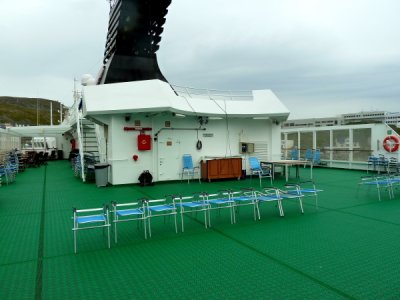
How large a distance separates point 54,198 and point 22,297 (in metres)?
5.75

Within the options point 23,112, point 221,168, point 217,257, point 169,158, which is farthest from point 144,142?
point 23,112

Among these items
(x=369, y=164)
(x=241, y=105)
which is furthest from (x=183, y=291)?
(x=369, y=164)

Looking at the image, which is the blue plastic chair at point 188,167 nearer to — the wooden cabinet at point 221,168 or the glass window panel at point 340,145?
the wooden cabinet at point 221,168

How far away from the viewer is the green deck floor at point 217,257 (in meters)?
3.29

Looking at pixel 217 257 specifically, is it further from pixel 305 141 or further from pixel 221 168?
pixel 305 141

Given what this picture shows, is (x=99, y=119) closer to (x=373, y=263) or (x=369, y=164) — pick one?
(x=373, y=263)

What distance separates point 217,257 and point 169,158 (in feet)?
24.3

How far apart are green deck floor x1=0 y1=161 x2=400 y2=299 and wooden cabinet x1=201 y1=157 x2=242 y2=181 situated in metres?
4.69

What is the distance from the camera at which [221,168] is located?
11.7 m

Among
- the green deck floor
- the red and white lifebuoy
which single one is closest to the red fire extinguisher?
the green deck floor

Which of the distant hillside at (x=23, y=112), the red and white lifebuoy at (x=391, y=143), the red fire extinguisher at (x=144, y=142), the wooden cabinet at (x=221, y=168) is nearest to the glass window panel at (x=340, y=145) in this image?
the red and white lifebuoy at (x=391, y=143)

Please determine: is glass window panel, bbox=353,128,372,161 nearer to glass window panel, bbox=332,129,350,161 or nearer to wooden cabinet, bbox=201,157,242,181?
glass window panel, bbox=332,129,350,161

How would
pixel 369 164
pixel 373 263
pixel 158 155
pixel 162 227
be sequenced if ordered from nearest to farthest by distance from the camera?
pixel 373 263, pixel 162 227, pixel 158 155, pixel 369 164

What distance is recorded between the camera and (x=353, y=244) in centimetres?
460
